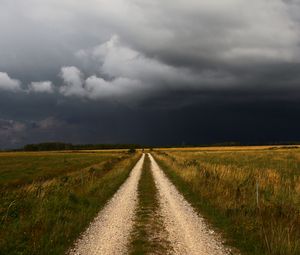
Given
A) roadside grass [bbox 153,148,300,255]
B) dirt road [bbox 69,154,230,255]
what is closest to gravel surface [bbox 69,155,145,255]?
dirt road [bbox 69,154,230,255]

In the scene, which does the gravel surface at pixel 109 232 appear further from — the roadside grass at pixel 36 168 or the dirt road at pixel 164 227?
the roadside grass at pixel 36 168

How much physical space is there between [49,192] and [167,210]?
6158 millimetres

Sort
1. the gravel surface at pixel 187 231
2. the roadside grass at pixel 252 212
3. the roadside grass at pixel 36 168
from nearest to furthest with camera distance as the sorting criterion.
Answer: the gravel surface at pixel 187 231, the roadside grass at pixel 252 212, the roadside grass at pixel 36 168

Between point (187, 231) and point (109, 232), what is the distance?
2.56 m

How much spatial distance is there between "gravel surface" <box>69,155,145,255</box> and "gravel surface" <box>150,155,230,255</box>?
141 cm

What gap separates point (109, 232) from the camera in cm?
Answer: 1086

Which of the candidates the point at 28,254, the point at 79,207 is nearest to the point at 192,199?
the point at 79,207

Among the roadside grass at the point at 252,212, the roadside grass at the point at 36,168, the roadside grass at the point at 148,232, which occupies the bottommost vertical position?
the roadside grass at the point at 36,168

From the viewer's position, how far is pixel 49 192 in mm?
16594

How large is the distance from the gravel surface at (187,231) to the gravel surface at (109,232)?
1.41 meters

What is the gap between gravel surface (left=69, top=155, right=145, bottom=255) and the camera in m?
9.08

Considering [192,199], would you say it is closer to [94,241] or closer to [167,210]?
[167,210]

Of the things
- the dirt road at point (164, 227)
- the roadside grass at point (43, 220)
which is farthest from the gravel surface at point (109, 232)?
the roadside grass at point (43, 220)

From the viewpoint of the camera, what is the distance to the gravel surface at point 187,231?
899cm
